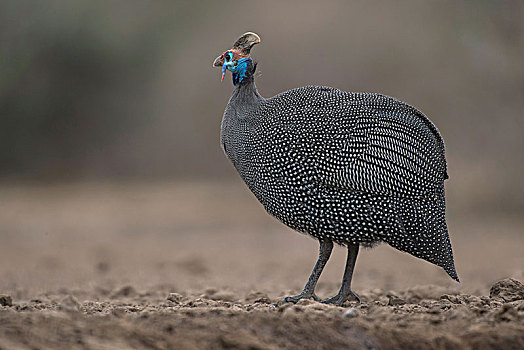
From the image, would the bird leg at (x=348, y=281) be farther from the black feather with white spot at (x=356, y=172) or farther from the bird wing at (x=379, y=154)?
the bird wing at (x=379, y=154)

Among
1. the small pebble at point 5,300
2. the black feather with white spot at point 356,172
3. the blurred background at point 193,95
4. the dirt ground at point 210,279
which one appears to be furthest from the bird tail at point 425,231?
the blurred background at point 193,95

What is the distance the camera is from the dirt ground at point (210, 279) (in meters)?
3.42

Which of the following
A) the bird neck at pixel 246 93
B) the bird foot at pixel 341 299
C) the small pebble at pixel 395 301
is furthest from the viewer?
the bird neck at pixel 246 93

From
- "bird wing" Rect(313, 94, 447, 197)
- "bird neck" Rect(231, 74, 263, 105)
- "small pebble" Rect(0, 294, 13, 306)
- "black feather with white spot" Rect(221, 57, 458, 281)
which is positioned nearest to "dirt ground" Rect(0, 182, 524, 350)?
"small pebble" Rect(0, 294, 13, 306)

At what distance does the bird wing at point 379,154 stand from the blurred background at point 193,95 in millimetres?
7357

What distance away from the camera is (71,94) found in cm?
1988

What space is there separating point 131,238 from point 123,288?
21.3 ft

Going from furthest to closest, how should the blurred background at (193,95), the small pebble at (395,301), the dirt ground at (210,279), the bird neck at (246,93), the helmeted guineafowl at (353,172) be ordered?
the blurred background at (193,95) → the bird neck at (246,93) → the small pebble at (395,301) → the helmeted guineafowl at (353,172) → the dirt ground at (210,279)

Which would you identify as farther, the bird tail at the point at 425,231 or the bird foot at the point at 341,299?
the bird foot at the point at 341,299

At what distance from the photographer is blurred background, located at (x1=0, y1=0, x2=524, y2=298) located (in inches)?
536

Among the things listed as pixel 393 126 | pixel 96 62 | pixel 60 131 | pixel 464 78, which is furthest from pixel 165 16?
pixel 393 126

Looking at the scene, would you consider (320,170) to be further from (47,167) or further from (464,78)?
(47,167)

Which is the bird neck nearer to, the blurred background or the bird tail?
the bird tail

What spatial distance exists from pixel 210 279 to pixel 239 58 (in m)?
3.48
